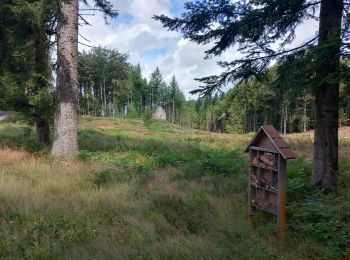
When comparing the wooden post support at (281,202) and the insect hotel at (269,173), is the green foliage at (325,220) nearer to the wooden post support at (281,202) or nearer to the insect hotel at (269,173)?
the wooden post support at (281,202)

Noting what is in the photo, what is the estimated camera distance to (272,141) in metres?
4.96

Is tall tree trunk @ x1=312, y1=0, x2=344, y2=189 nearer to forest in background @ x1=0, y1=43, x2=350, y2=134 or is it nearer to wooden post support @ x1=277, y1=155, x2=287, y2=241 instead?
forest in background @ x1=0, y1=43, x2=350, y2=134

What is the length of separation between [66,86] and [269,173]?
25.1ft

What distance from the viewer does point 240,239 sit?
4.63 m

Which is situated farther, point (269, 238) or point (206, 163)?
point (206, 163)

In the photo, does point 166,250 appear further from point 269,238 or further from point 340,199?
point 340,199

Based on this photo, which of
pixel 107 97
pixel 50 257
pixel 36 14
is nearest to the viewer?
pixel 50 257

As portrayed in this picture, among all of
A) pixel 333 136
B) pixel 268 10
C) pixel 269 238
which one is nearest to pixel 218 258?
pixel 269 238

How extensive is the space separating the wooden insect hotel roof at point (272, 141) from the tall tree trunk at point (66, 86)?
22.0ft

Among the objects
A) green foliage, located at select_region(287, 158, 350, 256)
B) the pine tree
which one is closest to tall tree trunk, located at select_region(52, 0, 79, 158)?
the pine tree

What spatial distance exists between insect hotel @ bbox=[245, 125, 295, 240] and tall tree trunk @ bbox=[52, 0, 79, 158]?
6578 millimetres

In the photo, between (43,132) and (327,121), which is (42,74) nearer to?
(43,132)

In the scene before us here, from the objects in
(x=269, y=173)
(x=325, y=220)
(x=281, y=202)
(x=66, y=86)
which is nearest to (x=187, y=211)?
(x=269, y=173)

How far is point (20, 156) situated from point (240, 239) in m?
7.58
